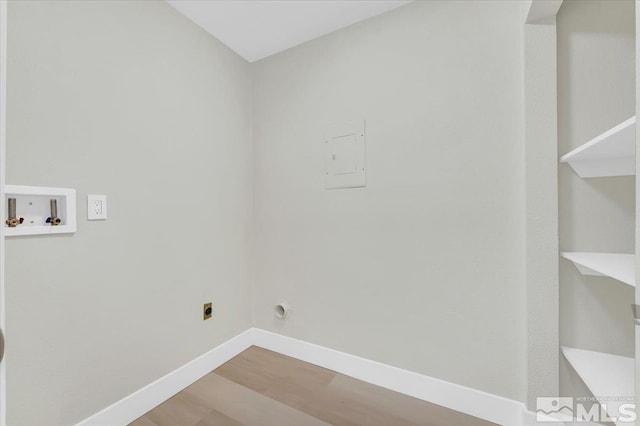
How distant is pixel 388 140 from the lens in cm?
166

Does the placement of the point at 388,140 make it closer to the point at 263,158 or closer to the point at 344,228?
the point at 344,228

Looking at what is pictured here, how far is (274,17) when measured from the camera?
1703 millimetres

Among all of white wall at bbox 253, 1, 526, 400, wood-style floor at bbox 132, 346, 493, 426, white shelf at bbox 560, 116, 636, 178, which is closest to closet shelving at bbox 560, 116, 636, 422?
white shelf at bbox 560, 116, 636, 178

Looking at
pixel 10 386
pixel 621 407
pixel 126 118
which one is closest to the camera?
pixel 621 407

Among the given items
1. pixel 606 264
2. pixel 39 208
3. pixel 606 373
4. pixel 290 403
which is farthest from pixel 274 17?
pixel 606 373

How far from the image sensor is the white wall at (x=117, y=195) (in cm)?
109

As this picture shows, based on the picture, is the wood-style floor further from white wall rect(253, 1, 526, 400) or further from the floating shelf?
the floating shelf

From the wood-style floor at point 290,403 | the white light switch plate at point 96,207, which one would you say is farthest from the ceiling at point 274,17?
the wood-style floor at point 290,403

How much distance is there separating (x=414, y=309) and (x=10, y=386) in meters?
1.85

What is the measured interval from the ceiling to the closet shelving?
130 cm

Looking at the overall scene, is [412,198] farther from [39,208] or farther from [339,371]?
[39,208]

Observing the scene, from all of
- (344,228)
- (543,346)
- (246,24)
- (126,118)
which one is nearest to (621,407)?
(543,346)

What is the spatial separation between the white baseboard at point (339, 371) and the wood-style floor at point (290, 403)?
0.14 feet

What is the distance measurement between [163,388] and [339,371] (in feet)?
3.50
